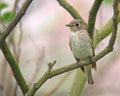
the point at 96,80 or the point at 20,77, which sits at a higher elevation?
the point at 20,77

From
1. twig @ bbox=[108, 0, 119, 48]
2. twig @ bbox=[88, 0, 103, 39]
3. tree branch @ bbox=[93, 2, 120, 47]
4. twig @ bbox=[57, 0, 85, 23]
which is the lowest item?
tree branch @ bbox=[93, 2, 120, 47]

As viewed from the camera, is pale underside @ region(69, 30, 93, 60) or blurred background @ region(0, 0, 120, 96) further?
blurred background @ region(0, 0, 120, 96)

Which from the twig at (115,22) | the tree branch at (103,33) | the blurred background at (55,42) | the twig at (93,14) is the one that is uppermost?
the twig at (115,22)

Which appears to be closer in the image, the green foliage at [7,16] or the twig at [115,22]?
the twig at [115,22]

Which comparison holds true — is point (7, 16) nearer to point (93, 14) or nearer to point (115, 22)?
point (93, 14)

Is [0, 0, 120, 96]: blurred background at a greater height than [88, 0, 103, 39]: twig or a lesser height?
lesser

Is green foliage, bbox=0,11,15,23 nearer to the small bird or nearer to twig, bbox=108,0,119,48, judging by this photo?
the small bird

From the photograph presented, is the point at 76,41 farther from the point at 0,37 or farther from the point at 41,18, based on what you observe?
the point at 41,18

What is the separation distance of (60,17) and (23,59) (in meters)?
0.29

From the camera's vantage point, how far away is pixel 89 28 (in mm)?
1217

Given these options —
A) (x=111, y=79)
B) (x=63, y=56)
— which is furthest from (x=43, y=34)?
(x=111, y=79)

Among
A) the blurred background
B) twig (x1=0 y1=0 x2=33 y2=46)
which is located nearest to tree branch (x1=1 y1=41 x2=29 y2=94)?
twig (x1=0 y1=0 x2=33 y2=46)

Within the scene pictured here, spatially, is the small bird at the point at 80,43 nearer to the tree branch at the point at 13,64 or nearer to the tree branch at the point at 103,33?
the tree branch at the point at 103,33

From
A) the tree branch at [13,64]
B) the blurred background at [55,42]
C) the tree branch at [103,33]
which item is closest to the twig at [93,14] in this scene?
the tree branch at [103,33]
